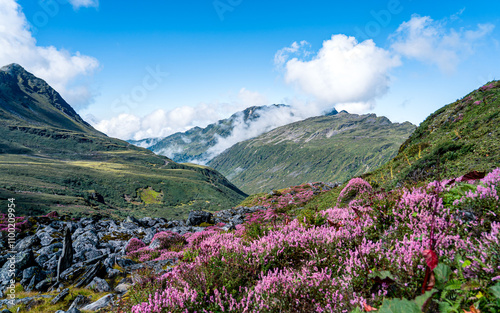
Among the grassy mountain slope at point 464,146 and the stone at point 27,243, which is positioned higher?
the grassy mountain slope at point 464,146

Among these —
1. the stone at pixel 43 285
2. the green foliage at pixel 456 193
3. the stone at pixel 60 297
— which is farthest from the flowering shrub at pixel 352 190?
the stone at pixel 43 285

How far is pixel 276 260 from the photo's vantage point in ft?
17.0

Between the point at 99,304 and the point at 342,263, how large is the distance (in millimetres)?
7403

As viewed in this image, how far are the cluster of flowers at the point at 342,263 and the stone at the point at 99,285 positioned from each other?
17.0ft

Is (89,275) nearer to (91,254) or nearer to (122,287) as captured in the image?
(122,287)

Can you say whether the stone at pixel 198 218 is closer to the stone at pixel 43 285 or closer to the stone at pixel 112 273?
the stone at pixel 112 273

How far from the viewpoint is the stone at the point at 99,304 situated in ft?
22.6

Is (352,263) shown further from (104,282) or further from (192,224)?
(192,224)

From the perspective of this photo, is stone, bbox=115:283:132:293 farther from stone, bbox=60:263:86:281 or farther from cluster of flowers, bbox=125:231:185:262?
cluster of flowers, bbox=125:231:185:262

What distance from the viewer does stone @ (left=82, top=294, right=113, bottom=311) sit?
689 centimetres

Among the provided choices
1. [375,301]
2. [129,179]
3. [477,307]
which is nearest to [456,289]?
[477,307]

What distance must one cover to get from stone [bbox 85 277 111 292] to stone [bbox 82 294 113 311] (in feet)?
4.55

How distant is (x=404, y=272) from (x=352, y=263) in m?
0.79

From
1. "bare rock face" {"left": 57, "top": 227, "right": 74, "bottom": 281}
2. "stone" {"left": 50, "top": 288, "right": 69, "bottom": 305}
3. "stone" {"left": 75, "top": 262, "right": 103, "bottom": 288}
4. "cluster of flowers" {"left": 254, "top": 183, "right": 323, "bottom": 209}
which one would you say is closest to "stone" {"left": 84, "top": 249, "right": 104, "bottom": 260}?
"bare rock face" {"left": 57, "top": 227, "right": 74, "bottom": 281}
